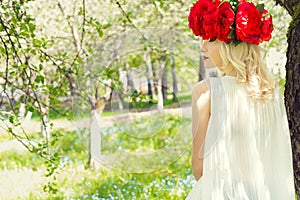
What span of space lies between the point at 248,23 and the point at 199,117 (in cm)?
47

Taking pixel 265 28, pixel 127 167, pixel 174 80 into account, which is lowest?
pixel 127 167

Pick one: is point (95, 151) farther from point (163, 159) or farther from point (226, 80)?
point (226, 80)

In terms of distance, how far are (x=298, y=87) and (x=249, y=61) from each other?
1.95 ft

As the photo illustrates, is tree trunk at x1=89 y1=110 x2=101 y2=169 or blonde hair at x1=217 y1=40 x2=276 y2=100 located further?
tree trunk at x1=89 y1=110 x2=101 y2=169

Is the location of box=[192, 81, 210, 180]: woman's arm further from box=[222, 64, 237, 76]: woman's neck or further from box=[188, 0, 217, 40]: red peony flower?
box=[188, 0, 217, 40]: red peony flower

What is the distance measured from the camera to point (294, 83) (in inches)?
122

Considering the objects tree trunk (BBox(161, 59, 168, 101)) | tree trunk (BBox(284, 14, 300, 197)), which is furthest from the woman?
tree trunk (BBox(284, 14, 300, 197))

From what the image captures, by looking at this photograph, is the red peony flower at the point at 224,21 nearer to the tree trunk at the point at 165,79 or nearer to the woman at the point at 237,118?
the woman at the point at 237,118

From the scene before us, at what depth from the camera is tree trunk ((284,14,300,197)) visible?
308 cm

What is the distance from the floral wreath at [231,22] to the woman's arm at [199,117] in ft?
0.79

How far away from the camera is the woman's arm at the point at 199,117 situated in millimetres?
2523

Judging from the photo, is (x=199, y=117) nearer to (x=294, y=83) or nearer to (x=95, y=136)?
(x=95, y=136)

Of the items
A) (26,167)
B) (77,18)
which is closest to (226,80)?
(26,167)

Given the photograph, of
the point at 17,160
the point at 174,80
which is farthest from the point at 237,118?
the point at 17,160
